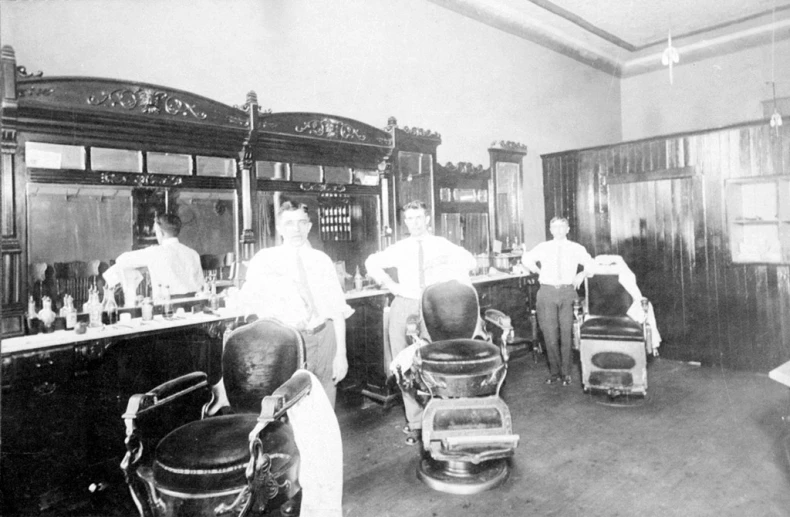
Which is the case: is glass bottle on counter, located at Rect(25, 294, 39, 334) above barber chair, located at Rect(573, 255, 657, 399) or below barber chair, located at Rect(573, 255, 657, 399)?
above

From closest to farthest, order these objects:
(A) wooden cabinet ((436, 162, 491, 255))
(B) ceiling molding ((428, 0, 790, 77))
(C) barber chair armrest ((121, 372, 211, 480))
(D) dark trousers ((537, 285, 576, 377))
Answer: (C) barber chair armrest ((121, 372, 211, 480)), (D) dark trousers ((537, 285, 576, 377)), (A) wooden cabinet ((436, 162, 491, 255)), (B) ceiling molding ((428, 0, 790, 77))

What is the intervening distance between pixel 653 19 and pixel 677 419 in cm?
493

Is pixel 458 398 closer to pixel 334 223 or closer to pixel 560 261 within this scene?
pixel 334 223

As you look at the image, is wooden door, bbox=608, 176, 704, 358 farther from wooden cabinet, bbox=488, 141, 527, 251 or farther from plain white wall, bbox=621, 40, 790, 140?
plain white wall, bbox=621, 40, 790, 140

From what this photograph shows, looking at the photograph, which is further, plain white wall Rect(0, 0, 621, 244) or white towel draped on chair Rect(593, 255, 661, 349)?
white towel draped on chair Rect(593, 255, 661, 349)

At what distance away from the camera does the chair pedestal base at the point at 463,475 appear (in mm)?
2717

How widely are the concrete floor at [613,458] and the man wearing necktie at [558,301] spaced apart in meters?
0.30

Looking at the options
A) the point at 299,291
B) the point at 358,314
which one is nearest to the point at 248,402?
the point at 299,291

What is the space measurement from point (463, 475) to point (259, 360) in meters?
1.30

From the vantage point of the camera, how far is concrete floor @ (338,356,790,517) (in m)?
2.55

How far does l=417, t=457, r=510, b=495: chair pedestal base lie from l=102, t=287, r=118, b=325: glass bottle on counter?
2.03m

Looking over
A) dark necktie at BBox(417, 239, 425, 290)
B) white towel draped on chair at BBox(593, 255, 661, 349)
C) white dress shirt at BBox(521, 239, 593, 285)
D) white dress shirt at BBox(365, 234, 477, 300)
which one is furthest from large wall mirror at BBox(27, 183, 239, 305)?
white towel draped on chair at BBox(593, 255, 661, 349)

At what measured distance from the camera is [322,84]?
14.6 ft

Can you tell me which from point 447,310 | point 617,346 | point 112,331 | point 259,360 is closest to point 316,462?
point 259,360
